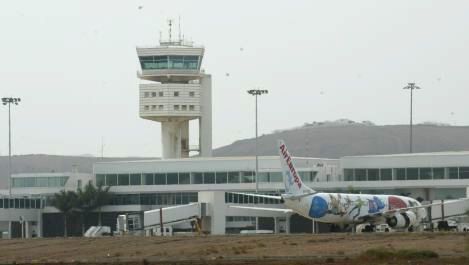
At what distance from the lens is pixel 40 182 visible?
19012 cm

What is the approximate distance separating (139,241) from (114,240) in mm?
3885

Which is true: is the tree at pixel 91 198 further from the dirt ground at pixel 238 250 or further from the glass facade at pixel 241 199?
the dirt ground at pixel 238 250

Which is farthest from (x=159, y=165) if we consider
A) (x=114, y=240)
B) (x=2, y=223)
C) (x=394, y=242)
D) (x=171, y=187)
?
(x=394, y=242)

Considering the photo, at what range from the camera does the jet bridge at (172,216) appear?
144m

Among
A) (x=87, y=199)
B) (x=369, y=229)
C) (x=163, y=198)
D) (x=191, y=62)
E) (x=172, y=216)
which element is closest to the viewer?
(x=369, y=229)

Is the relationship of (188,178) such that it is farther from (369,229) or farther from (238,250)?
(238,250)

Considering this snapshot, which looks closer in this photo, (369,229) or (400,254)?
(400,254)

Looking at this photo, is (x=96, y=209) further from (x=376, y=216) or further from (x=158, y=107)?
(x=376, y=216)

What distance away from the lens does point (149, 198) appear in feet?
597

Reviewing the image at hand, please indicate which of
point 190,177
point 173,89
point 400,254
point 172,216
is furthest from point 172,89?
point 400,254

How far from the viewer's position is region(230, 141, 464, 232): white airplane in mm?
119562

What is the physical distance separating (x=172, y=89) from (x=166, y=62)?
152 inches

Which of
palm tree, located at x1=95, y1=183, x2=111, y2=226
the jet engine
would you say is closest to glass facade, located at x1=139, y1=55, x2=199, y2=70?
palm tree, located at x1=95, y1=183, x2=111, y2=226

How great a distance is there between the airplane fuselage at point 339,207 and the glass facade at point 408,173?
1619 inches
